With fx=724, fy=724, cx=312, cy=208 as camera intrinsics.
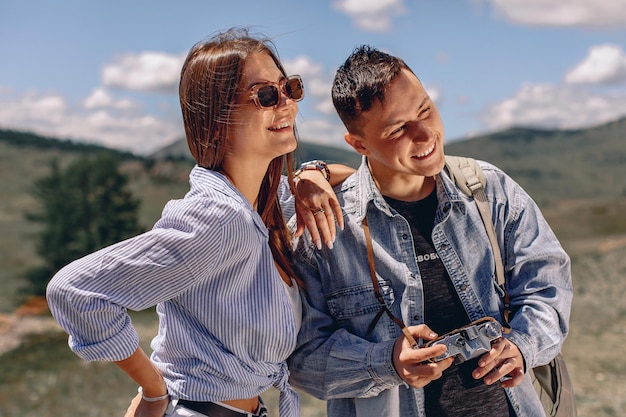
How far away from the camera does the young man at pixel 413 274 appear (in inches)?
111

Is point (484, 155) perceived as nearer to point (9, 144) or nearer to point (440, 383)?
point (9, 144)

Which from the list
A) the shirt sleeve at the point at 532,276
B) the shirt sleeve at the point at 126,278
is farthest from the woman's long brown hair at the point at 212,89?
the shirt sleeve at the point at 532,276

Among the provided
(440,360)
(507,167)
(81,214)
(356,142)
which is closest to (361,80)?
(356,142)

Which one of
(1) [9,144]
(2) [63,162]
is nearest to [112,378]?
(2) [63,162]

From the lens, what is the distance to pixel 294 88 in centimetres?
274

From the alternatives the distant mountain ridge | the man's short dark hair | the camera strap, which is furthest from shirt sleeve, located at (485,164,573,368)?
the distant mountain ridge

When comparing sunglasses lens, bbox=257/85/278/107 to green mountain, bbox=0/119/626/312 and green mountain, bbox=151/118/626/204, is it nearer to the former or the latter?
green mountain, bbox=0/119/626/312

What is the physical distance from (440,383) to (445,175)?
0.85 m

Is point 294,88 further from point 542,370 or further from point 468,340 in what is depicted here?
point 542,370

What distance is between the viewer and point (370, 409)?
9.54ft

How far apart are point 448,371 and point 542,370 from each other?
0.49m

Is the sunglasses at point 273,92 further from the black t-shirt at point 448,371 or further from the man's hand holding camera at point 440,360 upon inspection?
the man's hand holding camera at point 440,360

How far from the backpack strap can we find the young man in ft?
0.10

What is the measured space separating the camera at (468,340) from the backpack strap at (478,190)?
0.28 m
